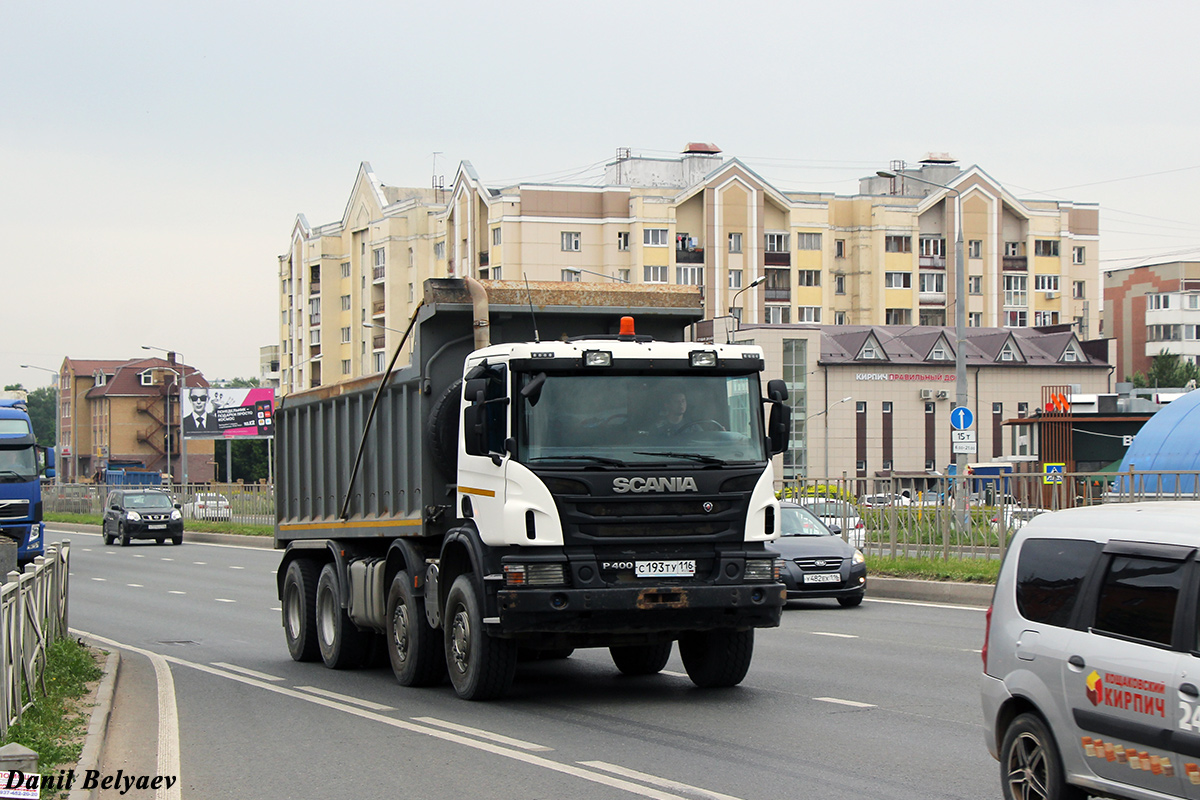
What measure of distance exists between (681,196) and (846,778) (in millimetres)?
86204

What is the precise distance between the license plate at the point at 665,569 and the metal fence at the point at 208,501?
101ft

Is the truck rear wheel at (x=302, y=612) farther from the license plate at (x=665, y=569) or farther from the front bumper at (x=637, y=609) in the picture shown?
the license plate at (x=665, y=569)

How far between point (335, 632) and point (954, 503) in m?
11.9

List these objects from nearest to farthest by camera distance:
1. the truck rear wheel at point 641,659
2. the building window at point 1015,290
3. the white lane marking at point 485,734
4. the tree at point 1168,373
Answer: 1. the white lane marking at point 485,734
2. the truck rear wheel at point 641,659
3. the building window at point 1015,290
4. the tree at point 1168,373

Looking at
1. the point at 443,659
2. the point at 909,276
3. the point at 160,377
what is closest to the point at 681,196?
the point at 909,276

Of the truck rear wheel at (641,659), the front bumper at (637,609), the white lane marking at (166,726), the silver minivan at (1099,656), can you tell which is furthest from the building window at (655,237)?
the silver minivan at (1099,656)

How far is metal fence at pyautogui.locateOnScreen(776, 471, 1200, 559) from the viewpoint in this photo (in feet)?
65.5

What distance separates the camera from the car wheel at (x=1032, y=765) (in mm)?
6582

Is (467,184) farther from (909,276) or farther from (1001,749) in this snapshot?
(1001,749)

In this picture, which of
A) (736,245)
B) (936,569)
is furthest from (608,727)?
(736,245)

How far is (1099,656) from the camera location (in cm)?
636

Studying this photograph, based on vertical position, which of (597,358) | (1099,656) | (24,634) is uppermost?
(597,358)

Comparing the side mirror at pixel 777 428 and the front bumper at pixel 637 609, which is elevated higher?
the side mirror at pixel 777 428

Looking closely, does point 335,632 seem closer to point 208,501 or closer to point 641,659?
point 641,659
